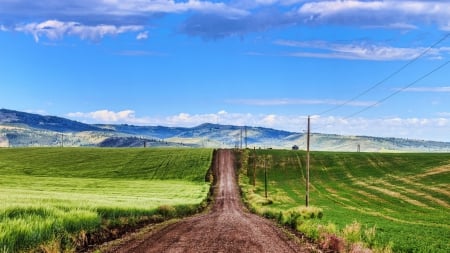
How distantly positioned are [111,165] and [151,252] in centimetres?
11400

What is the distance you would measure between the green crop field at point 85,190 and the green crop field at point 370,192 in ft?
39.2

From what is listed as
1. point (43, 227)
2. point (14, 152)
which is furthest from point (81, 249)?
point (14, 152)

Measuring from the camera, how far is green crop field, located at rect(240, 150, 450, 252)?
30.7m

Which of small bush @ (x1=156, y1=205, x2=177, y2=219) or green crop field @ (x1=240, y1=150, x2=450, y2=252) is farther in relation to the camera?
small bush @ (x1=156, y1=205, x2=177, y2=219)

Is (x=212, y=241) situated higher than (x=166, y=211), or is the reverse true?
(x=212, y=241)

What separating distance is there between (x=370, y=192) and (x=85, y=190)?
46459 millimetres

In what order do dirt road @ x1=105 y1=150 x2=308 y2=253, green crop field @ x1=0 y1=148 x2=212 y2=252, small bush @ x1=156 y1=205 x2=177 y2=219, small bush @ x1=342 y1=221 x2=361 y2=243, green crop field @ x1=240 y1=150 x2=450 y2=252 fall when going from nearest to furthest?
green crop field @ x1=0 y1=148 x2=212 y2=252
dirt road @ x1=105 y1=150 x2=308 y2=253
small bush @ x1=342 y1=221 x2=361 y2=243
green crop field @ x1=240 y1=150 x2=450 y2=252
small bush @ x1=156 y1=205 x2=177 y2=219

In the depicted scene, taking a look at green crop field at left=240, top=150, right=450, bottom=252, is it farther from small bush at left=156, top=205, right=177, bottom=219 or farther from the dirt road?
small bush at left=156, top=205, right=177, bottom=219

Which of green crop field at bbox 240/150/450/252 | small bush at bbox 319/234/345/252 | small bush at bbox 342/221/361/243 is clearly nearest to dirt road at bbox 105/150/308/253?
small bush at bbox 319/234/345/252

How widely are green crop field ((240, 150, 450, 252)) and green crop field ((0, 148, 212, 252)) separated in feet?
39.2

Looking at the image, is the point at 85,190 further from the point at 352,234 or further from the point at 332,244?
the point at 332,244

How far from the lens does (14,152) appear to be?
504 ft

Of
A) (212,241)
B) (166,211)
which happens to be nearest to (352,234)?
(212,241)

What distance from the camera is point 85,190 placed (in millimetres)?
76750
